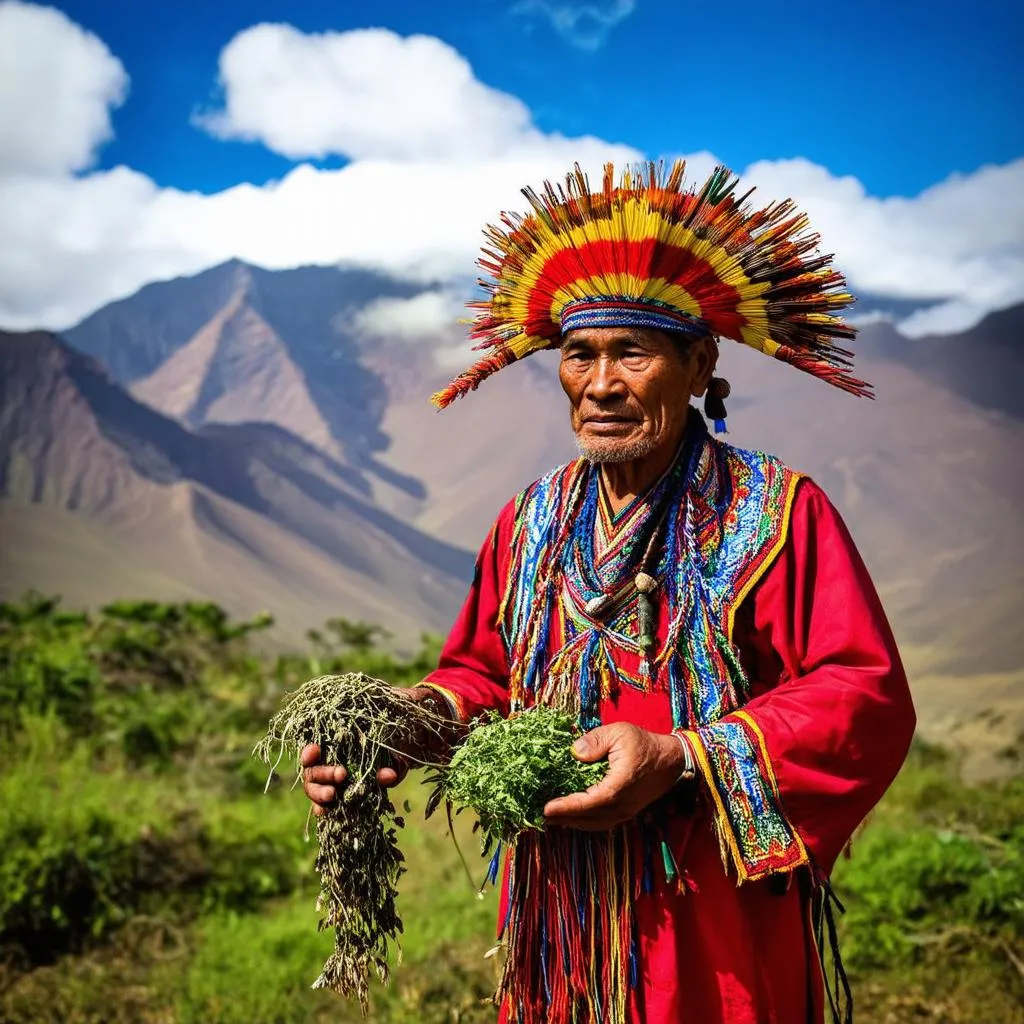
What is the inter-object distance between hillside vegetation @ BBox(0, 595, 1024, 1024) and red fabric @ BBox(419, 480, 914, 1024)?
2303mm

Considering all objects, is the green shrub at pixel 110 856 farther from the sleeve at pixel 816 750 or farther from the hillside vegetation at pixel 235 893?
the sleeve at pixel 816 750

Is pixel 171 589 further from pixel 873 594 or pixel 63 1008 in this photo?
pixel 873 594

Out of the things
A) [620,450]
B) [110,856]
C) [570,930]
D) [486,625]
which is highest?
[620,450]

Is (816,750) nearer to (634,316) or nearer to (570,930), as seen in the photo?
(570,930)

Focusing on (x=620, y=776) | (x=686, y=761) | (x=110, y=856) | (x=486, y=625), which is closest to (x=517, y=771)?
(x=620, y=776)

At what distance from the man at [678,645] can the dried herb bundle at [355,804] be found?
57 millimetres

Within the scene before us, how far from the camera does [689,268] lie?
2160 millimetres

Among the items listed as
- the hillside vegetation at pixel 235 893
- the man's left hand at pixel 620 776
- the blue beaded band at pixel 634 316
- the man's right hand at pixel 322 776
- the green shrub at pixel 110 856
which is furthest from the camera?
the green shrub at pixel 110 856

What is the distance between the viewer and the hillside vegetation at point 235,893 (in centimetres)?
421

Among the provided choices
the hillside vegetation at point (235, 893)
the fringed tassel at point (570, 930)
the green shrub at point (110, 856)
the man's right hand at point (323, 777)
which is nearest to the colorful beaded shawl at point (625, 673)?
the fringed tassel at point (570, 930)

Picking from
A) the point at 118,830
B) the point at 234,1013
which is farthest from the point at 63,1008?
the point at 118,830

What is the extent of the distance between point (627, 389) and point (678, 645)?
0.54 meters

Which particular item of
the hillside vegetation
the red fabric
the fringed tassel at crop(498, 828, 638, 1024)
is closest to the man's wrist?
the red fabric

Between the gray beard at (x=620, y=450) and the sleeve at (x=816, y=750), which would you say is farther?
the gray beard at (x=620, y=450)
